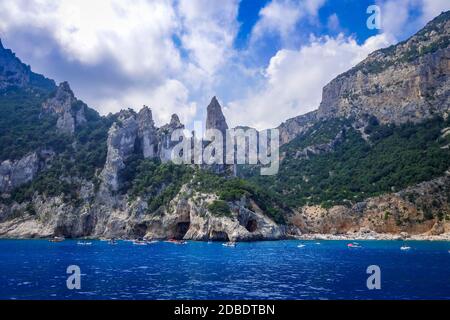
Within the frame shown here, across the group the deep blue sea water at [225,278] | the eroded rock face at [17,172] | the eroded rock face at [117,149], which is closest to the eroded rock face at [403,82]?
the eroded rock face at [117,149]

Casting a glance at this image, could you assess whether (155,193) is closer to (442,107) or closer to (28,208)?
(28,208)

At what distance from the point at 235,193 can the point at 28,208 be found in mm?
62408

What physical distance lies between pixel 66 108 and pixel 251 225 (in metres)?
90.2

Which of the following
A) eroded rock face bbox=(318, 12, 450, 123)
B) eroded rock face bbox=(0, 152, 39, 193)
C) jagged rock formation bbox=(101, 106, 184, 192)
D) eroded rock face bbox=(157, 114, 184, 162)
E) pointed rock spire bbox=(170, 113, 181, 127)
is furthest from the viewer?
eroded rock face bbox=(318, 12, 450, 123)

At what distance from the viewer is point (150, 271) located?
42875mm

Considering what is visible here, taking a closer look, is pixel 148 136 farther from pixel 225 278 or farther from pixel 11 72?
pixel 225 278

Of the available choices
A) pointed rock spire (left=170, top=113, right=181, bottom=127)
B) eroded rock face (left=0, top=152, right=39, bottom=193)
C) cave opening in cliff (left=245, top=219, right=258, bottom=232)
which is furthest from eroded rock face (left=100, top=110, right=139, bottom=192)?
cave opening in cliff (left=245, top=219, right=258, bottom=232)

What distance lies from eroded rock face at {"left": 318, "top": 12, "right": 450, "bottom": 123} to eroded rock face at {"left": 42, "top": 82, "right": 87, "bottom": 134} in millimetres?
115389

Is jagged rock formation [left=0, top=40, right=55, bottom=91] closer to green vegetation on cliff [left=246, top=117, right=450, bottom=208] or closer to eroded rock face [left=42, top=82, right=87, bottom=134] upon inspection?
eroded rock face [left=42, top=82, right=87, bottom=134]

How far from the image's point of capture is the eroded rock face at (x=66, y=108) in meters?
146

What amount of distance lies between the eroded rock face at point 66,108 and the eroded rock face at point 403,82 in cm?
11539

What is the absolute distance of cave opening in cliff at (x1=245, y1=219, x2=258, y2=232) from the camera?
334 feet
